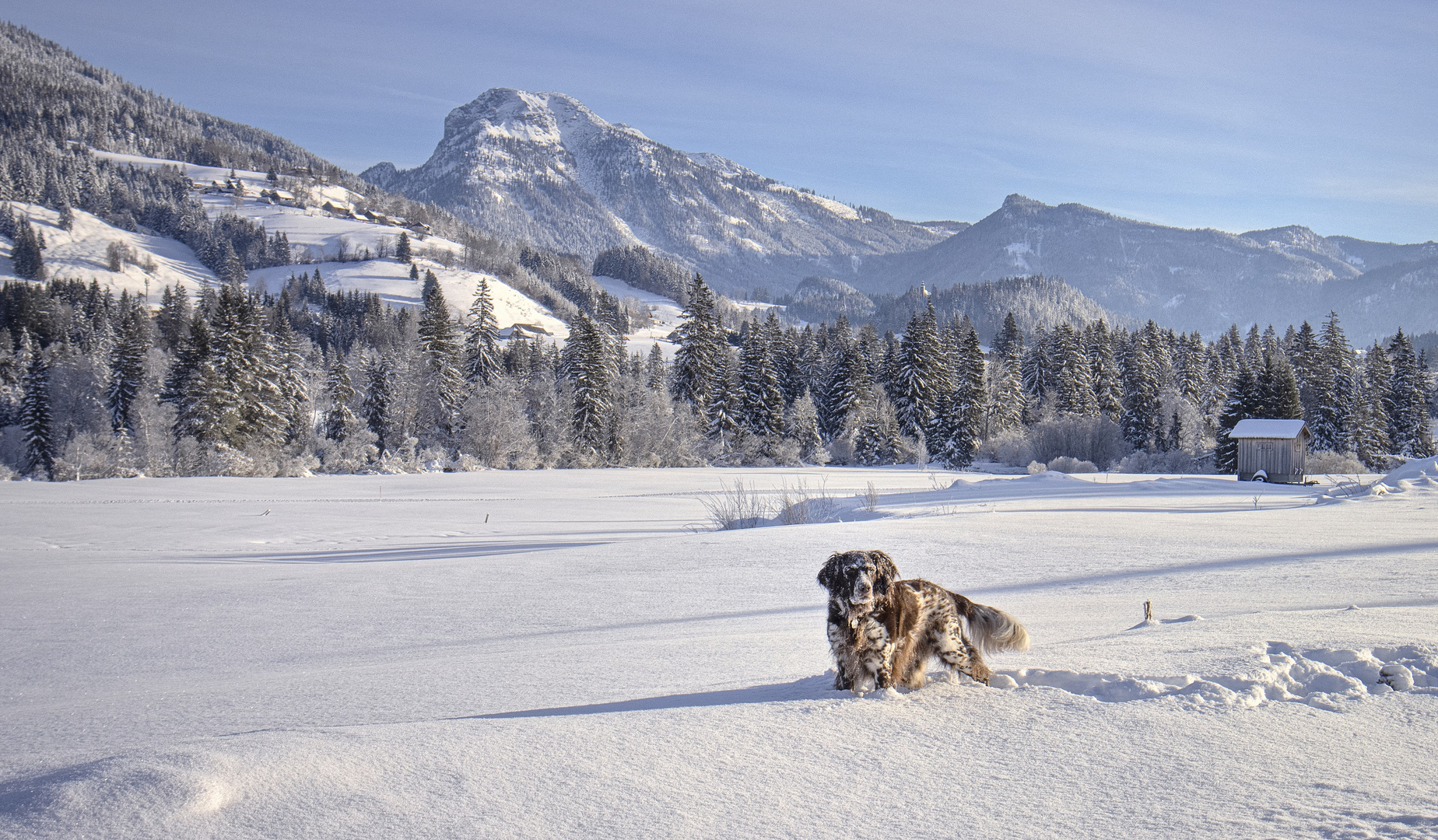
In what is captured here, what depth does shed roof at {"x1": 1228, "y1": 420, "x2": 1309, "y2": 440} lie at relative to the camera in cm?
3500

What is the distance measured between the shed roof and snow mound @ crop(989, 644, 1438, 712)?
129 ft

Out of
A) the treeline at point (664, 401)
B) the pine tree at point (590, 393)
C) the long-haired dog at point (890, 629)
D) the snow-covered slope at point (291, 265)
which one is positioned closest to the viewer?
the long-haired dog at point (890, 629)

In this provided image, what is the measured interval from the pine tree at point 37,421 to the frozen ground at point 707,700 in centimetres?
4839

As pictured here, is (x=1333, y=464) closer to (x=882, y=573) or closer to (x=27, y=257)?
(x=882, y=573)

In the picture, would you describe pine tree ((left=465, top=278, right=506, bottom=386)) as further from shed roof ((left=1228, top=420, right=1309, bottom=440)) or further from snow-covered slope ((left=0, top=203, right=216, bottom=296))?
snow-covered slope ((left=0, top=203, right=216, bottom=296))

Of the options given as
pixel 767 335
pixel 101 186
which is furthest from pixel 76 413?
pixel 101 186

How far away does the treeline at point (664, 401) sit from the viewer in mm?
42062

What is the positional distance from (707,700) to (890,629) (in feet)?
2.85

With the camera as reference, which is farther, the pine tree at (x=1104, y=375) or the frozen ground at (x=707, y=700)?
the pine tree at (x=1104, y=375)

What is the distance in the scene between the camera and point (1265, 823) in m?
2.02

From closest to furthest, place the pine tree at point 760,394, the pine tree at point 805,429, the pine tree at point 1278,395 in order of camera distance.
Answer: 1. the pine tree at point 1278,395
2. the pine tree at point 760,394
3. the pine tree at point 805,429

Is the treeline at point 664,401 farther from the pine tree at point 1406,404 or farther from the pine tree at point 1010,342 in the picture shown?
the pine tree at point 1010,342

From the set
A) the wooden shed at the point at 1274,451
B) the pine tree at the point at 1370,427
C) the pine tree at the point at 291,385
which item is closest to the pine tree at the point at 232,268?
the pine tree at the point at 291,385

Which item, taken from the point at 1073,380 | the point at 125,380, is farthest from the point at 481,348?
the point at 1073,380
